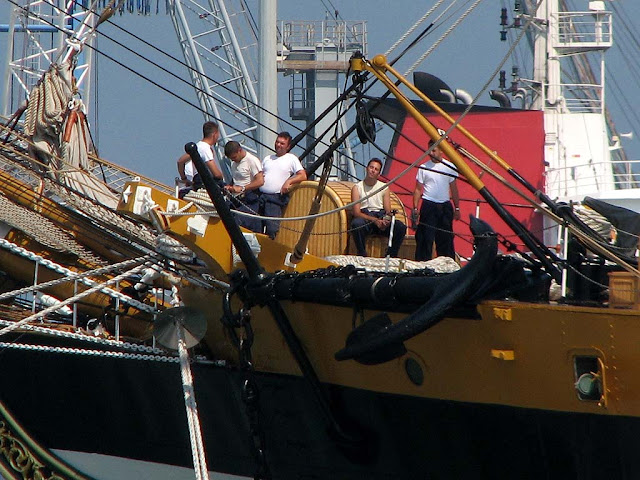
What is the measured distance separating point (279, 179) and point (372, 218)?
3.04ft

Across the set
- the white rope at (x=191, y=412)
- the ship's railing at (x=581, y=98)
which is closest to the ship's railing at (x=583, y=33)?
the ship's railing at (x=581, y=98)

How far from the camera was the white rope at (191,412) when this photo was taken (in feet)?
29.4

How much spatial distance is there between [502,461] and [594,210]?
10.8 ft

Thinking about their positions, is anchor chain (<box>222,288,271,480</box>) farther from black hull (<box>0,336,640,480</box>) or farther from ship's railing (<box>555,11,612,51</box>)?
ship's railing (<box>555,11,612,51</box>)

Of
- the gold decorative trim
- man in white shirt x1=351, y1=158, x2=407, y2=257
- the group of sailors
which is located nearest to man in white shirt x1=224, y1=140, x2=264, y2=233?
the group of sailors

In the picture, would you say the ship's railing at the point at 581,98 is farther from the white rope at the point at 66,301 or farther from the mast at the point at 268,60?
the white rope at the point at 66,301

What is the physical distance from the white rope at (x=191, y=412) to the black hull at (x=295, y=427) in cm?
55

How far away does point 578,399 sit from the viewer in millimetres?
7828

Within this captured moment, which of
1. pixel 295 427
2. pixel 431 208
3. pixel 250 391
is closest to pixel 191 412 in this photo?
pixel 250 391

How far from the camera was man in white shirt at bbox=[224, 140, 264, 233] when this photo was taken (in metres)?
11.5

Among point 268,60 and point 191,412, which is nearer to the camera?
point 191,412

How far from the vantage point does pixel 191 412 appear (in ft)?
30.3

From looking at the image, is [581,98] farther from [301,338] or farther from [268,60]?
[301,338]

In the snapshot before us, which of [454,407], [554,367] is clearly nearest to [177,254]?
[454,407]
